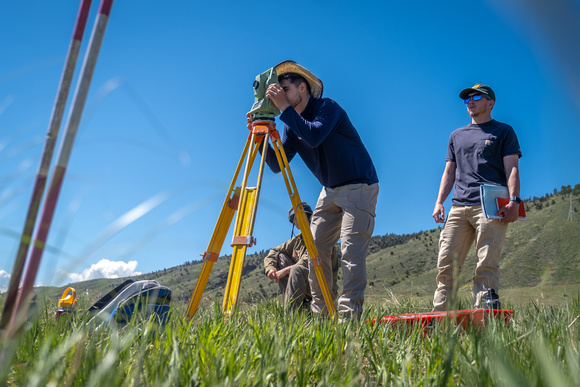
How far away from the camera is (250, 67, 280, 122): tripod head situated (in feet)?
11.8

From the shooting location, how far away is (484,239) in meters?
4.09

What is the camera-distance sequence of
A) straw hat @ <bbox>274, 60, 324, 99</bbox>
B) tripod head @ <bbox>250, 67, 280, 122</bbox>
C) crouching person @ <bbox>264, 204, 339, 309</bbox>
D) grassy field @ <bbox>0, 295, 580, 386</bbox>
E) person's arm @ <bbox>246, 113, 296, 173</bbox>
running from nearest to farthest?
grassy field @ <bbox>0, 295, 580, 386</bbox> < tripod head @ <bbox>250, 67, 280, 122</bbox> < person's arm @ <bbox>246, 113, 296, 173</bbox> < straw hat @ <bbox>274, 60, 324, 99</bbox> < crouching person @ <bbox>264, 204, 339, 309</bbox>

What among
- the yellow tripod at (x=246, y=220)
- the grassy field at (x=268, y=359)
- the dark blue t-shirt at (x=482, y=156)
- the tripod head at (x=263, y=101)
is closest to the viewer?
the grassy field at (x=268, y=359)

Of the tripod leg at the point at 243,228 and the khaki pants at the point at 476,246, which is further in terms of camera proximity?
the khaki pants at the point at 476,246

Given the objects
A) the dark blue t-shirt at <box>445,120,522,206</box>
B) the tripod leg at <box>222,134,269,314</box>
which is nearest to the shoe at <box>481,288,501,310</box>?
the dark blue t-shirt at <box>445,120,522,206</box>

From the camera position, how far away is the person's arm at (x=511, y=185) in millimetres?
3973

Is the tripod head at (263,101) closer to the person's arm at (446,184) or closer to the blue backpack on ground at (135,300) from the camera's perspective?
the blue backpack on ground at (135,300)

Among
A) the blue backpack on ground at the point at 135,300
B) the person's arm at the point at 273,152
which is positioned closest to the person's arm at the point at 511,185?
the person's arm at the point at 273,152

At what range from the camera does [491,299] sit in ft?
12.2

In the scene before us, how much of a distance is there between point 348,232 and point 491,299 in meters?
1.41

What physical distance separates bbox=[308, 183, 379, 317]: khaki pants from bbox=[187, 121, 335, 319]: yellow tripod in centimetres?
19

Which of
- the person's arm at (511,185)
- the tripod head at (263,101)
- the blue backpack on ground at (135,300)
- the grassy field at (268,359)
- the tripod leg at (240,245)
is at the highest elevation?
the tripod head at (263,101)

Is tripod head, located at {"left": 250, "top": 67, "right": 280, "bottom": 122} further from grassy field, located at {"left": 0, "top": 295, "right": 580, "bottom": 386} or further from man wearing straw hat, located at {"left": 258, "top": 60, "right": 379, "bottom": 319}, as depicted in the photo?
grassy field, located at {"left": 0, "top": 295, "right": 580, "bottom": 386}

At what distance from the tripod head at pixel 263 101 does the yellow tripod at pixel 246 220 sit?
7cm
